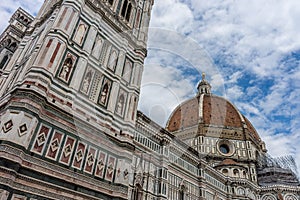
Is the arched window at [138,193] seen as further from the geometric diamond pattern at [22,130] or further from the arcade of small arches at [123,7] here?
the arcade of small arches at [123,7]

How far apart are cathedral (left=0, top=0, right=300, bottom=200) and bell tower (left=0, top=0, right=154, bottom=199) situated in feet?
0.12

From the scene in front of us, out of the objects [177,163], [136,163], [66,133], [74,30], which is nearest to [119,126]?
[66,133]

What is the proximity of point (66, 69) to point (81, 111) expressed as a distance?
1966 mm

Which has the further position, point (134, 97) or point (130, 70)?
point (130, 70)

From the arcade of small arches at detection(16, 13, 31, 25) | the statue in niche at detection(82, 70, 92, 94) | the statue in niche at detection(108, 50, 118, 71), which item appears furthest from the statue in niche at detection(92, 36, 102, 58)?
the arcade of small arches at detection(16, 13, 31, 25)

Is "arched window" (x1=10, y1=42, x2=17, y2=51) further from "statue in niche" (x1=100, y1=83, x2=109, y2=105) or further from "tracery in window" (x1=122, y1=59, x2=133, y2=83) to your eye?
"statue in niche" (x1=100, y1=83, x2=109, y2=105)

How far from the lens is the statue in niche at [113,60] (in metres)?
12.3

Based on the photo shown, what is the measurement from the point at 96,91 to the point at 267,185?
3635cm

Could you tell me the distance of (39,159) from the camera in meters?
7.68

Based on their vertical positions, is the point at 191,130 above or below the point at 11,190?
above

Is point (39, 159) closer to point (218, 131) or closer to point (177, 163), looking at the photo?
point (177, 163)

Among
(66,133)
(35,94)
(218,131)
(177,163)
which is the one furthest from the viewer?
(218,131)

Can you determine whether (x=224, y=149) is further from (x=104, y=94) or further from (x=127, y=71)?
(x=104, y=94)

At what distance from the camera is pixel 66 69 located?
397 inches
